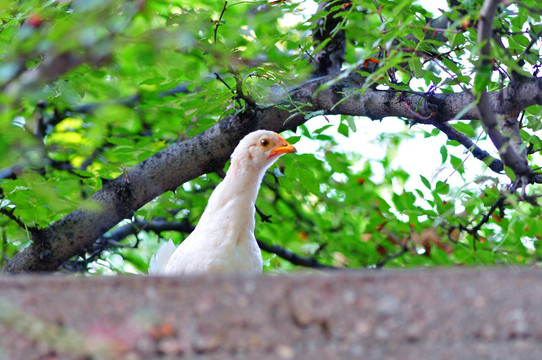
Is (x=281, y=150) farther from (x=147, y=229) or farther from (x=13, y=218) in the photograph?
(x=147, y=229)

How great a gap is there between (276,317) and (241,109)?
6.21 feet

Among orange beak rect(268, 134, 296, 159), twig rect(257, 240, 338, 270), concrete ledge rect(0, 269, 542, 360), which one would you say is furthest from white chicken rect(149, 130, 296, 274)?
twig rect(257, 240, 338, 270)

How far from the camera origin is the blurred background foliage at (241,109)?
1.31m

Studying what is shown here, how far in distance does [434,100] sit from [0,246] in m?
2.66

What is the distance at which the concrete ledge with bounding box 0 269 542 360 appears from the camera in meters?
1.07

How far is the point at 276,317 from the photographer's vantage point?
3.66ft

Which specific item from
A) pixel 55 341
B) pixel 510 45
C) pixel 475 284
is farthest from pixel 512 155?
pixel 55 341

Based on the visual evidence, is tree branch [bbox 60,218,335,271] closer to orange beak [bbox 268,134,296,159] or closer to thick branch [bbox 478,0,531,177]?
orange beak [bbox 268,134,296,159]

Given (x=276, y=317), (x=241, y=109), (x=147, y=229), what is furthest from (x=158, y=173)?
(x=276, y=317)

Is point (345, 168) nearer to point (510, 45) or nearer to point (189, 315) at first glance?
point (510, 45)

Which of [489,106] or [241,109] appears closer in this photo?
[489,106]

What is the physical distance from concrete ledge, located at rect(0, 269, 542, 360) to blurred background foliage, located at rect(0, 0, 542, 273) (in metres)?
0.36

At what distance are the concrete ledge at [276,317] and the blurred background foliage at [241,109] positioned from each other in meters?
0.36

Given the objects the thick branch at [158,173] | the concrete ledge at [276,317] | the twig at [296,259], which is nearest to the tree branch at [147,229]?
the twig at [296,259]
